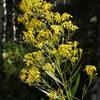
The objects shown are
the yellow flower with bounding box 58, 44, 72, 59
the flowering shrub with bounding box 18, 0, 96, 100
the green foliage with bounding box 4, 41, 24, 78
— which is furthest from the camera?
the green foliage with bounding box 4, 41, 24, 78

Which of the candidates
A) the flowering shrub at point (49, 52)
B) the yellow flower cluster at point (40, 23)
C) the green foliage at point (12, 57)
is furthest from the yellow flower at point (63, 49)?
the green foliage at point (12, 57)

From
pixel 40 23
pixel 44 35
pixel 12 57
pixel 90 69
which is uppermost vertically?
pixel 40 23

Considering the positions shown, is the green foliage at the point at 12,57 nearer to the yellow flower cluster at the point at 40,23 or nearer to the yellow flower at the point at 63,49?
the yellow flower cluster at the point at 40,23

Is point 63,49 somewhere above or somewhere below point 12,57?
above

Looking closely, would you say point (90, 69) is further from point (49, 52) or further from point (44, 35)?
point (44, 35)

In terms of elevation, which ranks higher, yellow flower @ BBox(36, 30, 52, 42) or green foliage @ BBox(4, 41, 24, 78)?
yellow flower @ BBox(36, 30, 52, 42)

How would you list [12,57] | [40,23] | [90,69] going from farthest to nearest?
[12,57] < [40,23] < [90,69]

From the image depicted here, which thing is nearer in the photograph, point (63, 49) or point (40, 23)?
point (63, 49)

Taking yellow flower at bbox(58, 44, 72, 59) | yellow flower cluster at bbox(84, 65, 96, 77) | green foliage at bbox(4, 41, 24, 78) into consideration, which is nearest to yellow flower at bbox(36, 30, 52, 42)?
yellow flower at bbox(58, 44, 72, 59)

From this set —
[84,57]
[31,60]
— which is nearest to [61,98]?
[31,60]

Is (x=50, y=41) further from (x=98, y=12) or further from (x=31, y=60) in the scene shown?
(x=98, y=12)

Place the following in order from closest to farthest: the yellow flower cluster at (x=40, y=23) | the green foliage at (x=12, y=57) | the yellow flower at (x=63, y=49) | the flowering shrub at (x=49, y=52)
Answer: the yellow flower at (x=63, y=49)
the flowering shrub at (x=49, y=52)
the yellow flower cluster at (x=40, y=23)
the green foliage at (x=12, y=57)

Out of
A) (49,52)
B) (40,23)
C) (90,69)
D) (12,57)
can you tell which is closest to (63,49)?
(49,52)

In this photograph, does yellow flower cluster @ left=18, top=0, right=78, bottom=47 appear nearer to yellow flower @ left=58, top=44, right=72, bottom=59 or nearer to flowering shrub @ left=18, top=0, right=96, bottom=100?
flowering shrub @ left=18, top=0, right=96, bottom=100
